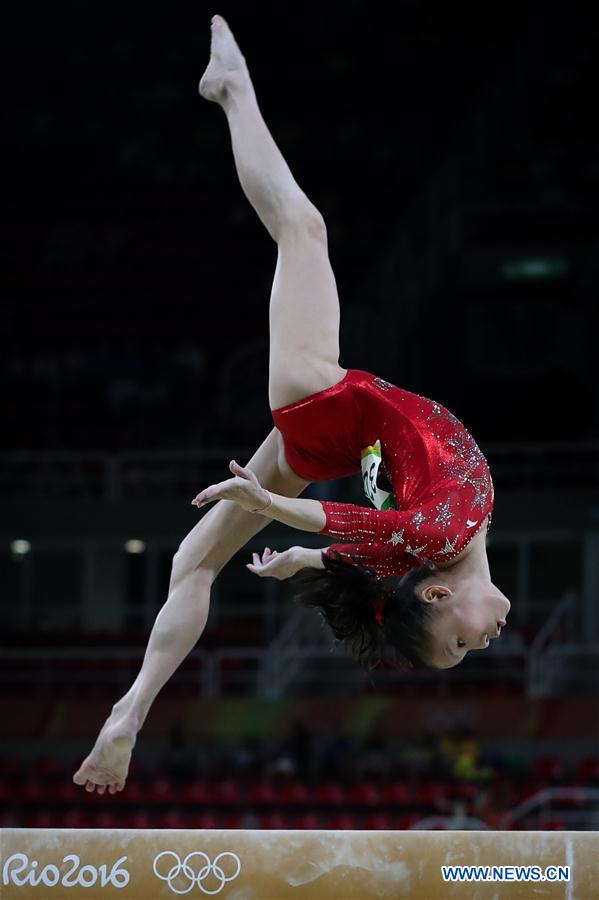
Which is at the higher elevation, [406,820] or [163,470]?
[163,470]

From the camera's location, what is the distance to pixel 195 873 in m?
4.69

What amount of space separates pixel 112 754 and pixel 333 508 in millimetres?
1224

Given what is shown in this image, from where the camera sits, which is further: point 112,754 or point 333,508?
point 112,754

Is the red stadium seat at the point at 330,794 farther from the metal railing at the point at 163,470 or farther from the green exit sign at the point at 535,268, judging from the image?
the green exit sign at the point at 535,268

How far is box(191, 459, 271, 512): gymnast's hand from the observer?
445 cm

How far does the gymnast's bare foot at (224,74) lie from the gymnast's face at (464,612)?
215 cm

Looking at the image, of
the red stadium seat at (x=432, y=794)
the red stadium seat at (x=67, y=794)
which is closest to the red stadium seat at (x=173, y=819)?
the red stadium seat at (x=67, y=794)

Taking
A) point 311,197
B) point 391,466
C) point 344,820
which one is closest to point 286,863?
point 391,466

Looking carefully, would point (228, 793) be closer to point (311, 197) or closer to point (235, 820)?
point (235, 820)

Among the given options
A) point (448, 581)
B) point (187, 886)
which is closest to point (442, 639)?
point (448, 581)

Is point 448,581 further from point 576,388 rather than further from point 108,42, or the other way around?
point 108,42

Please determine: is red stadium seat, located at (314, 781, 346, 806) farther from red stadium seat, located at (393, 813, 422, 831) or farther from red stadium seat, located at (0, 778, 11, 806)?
red stadium seat, located at (0, 778, 11, 806)

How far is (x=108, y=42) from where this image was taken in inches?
902

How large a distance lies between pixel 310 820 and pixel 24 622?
9139 millimetres
